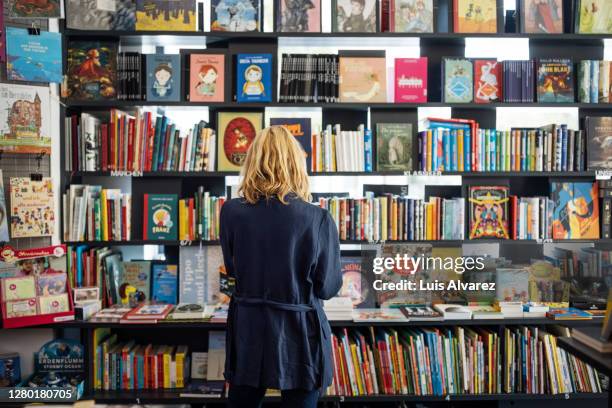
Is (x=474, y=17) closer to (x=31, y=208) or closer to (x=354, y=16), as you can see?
(x=354, y=16)

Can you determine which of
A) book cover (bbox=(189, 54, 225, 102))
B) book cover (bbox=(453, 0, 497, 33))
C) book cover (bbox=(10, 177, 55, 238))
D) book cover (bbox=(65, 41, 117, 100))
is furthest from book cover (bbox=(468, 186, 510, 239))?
book cover (bbox=(10, 177, 55, 238))

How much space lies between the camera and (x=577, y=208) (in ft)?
10.8

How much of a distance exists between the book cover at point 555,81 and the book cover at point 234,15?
1.70 metres

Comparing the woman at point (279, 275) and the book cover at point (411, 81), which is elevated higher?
the book cover at point (411, 81)

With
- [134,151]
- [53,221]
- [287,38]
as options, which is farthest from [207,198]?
[287,38]

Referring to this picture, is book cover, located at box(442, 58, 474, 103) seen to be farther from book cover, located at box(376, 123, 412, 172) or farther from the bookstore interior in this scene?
book cover, located at box(376, 123, 412, 172)

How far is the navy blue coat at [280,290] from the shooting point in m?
1.99

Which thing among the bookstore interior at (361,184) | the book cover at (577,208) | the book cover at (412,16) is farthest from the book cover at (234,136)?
the book cover at (577,208)

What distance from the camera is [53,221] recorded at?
9.77ft

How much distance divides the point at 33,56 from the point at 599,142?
3190 mm

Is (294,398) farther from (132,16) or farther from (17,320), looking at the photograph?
(132,16)

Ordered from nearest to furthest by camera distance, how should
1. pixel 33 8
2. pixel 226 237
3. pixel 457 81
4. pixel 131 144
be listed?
pixel 226 237, pixel 33 8, pixel 131 144, pixel 457 81

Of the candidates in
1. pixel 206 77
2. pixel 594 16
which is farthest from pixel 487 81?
pixel 206 77

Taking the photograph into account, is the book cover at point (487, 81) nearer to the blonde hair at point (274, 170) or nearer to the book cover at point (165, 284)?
the blonde hair at point (274, 170)
